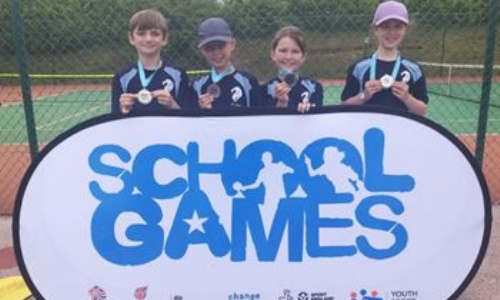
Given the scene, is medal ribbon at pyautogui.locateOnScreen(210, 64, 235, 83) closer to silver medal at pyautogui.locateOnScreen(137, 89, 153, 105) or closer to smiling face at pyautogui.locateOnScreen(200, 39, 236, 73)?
smiling face at pyautogui.locateOnScreen(200, 39, 236, 73)

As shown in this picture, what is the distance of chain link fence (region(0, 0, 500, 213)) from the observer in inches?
619

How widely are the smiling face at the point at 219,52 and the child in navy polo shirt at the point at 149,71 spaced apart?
0.17 metres

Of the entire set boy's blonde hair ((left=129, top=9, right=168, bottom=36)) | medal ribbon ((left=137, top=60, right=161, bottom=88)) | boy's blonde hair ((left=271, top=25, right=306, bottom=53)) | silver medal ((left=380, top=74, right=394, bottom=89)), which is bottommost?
Answer: silver medal ((left=380, top=74, right=394, bottom=89))

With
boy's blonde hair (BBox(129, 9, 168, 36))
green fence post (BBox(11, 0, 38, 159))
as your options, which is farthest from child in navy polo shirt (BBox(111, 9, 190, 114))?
green fence post (BBox(11, 0, 38, 159))

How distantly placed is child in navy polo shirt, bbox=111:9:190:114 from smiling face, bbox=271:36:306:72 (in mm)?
514

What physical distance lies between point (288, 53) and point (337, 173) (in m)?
0.71

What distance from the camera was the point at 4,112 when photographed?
16.5 m

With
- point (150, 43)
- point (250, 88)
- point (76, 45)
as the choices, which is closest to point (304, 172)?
point (250, 88)

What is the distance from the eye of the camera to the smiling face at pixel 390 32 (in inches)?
120

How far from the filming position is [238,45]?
17359 mm

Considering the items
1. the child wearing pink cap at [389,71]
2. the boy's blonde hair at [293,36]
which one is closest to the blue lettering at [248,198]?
the child wearing pink cap at [389,71]

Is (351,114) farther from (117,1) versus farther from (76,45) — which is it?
(76,45)

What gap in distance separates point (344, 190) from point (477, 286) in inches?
60.7

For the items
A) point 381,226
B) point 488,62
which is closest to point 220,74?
point 381,226
